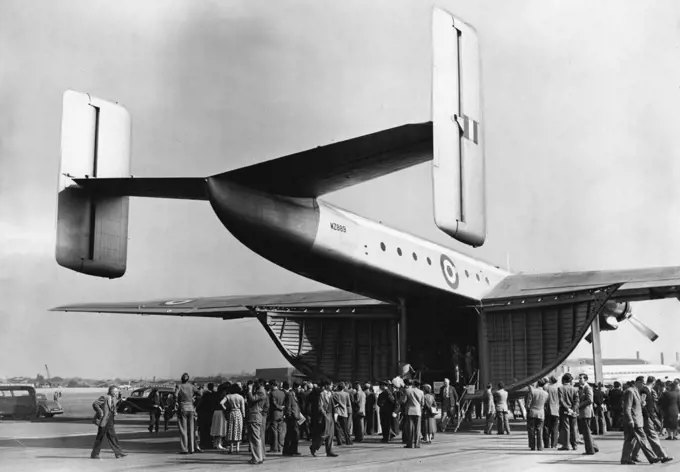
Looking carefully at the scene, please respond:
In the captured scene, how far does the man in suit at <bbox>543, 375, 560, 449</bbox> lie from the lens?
1408 centimetres

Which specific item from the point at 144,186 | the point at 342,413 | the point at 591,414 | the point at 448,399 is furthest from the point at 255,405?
the point at 448,399

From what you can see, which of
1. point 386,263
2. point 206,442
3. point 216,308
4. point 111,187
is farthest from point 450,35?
point 216,308

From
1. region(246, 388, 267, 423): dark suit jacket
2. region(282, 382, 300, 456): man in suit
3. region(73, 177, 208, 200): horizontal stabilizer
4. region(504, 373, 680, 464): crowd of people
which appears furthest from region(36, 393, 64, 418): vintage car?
region(73, 177, 208, 200): horizontal stabilizer

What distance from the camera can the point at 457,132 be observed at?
1119cm

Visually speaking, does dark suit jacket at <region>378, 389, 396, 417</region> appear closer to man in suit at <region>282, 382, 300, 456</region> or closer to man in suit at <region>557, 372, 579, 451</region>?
man in suit at <region>282, 382, 300, 456</region>

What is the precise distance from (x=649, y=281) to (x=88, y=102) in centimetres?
1447

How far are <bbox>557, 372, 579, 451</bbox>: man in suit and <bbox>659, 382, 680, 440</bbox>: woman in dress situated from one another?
3255mm

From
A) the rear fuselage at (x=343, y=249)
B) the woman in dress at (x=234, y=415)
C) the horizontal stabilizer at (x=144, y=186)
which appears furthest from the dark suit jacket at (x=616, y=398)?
the horizontal stabilizer at (x=144, y=186)

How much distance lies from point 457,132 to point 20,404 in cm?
2353

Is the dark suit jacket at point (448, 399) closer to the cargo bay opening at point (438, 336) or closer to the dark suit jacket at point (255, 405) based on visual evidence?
the cargo bay opening at point (438, 336)

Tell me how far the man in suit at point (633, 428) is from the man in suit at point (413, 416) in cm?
425

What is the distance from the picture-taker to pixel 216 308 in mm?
24656

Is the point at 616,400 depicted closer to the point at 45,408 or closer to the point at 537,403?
the point at 537,403

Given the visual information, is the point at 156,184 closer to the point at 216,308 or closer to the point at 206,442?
the point at 206,442
